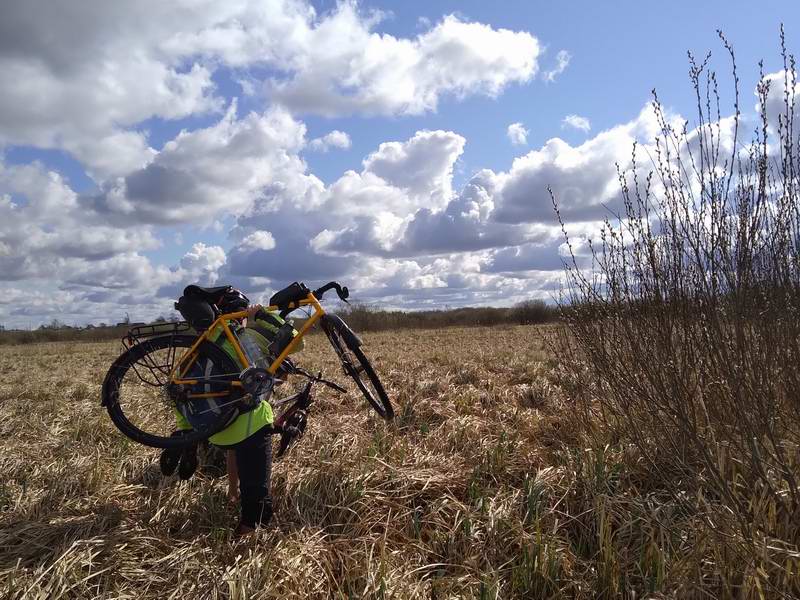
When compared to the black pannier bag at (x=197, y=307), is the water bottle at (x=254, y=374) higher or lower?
lower

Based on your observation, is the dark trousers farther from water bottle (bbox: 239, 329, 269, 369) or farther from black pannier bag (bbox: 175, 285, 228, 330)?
black pannier bag (bbox: 175, 285, 228, 330)

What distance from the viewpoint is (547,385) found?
778 centimetres

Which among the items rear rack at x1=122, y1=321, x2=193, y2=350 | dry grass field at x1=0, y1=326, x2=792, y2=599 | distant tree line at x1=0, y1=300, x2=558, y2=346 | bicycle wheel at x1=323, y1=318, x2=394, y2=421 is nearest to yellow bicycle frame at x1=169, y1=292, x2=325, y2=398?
rear rack at x1=122, y1=321, x2=193, y2=350

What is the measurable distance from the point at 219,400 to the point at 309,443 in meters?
1.66

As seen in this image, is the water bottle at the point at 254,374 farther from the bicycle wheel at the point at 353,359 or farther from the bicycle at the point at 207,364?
the bicycle wheel at the point at 353,359

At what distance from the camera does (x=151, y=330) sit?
151 inches

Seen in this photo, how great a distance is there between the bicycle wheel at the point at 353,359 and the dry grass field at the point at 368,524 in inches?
16.1

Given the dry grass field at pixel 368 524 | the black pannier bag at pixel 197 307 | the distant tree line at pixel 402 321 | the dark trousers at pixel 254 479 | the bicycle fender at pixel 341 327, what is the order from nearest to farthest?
the dry grass field at pixel 368 524, the dark trousers at pixel 254 479, the black pannier bag at pixel 197 307, the bicycle fender at pixel 341 327, the distant tree line at pixel 402 321

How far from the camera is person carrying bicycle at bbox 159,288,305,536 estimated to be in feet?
11.2

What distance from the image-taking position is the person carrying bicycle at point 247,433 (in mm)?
3420

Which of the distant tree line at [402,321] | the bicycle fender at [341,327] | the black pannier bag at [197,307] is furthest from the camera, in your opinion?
the distant tree line at [402,321]

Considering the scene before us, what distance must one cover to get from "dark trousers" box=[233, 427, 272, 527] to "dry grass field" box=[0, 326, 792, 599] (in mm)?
144

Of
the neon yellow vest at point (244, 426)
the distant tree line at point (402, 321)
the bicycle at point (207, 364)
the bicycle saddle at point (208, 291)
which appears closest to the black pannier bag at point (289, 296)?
the bicycle at point (207, 364)

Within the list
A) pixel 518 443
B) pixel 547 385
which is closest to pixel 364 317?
pixel 547 385
